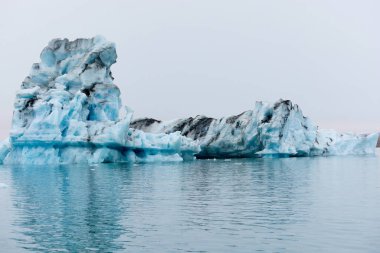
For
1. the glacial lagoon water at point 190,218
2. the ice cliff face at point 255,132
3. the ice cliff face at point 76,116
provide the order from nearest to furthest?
the glacial lagoon water at point 190,218
the ice cliff face at point 76,116
the ice cliff face at point 255,132

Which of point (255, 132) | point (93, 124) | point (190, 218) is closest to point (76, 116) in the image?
point (93, 124)

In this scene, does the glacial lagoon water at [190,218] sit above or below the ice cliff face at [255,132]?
below

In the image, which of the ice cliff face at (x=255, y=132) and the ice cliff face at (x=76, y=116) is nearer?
the ice cliff face at (x=76, y=116)

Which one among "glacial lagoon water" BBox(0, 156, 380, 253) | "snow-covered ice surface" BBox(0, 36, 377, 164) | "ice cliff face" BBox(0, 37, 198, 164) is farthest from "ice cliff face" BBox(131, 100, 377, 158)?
"glacial lagoon water" BBox(0, 156, 380, 253)

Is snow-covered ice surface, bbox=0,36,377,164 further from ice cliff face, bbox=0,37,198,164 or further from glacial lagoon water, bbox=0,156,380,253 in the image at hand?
glacial lagoon water, bbox=0,156,380,253

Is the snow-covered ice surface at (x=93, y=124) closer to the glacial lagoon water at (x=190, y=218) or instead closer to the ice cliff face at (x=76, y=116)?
the ice cliff face at (x=76, y=116)

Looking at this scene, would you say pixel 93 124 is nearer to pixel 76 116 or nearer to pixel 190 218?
pixel 76 116

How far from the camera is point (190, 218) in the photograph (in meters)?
15.0

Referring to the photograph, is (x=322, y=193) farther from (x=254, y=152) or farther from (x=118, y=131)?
(x=254, y=152)

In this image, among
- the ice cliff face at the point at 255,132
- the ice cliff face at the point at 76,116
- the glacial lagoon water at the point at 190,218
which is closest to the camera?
the glacial lagoon water at the point at 190,218

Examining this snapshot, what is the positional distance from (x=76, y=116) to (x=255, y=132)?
863 inches

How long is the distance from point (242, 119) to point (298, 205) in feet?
144

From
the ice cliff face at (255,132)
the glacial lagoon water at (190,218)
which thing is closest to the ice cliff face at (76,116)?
the ice cliff face at (255,132)

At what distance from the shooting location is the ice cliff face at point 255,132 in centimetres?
5900
